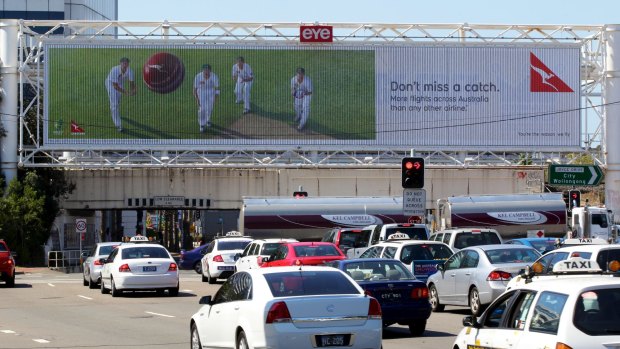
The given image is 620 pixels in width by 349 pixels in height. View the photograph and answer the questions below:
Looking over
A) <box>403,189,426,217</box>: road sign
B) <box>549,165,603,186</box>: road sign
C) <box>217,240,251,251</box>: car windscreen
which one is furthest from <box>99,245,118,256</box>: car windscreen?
<box>549,165,603,186</box>: road sign

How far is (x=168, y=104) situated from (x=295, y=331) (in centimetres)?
4899

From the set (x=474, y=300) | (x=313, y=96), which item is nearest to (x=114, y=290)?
(x=474, y=300)

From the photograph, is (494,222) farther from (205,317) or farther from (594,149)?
(205,317)

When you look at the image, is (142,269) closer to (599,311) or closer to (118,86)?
(599,311)

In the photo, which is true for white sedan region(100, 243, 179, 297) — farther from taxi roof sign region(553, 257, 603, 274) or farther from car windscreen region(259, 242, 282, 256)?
taxi roof sign region(553, 257, 603, 274)

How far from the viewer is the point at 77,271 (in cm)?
5612

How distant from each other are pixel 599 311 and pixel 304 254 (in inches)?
791

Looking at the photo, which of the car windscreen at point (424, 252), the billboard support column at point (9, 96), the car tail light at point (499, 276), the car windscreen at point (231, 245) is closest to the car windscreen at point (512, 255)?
the car tail light at point (499, 276)

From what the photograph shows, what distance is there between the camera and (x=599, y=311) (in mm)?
10742

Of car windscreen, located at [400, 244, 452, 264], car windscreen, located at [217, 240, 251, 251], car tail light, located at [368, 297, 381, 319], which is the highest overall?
car tail light, located at [368, 297, 381, 319]

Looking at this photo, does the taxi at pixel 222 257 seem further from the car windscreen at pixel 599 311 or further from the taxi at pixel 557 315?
the car windscreen at pixel 599 311

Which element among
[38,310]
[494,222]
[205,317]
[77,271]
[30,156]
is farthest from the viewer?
[30,156]

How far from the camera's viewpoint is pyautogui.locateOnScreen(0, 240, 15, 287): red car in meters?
36.8

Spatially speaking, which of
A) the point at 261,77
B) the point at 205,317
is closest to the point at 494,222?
the point at 261,77
